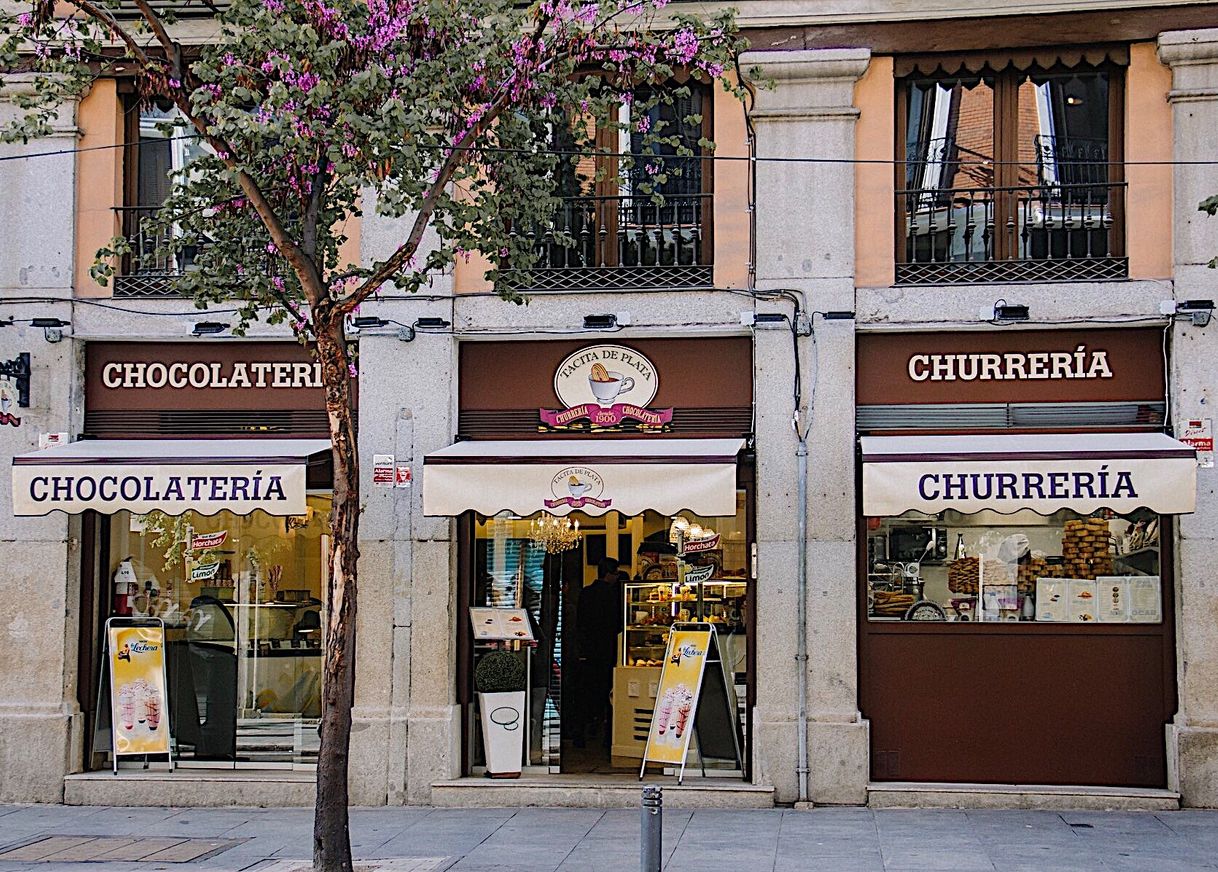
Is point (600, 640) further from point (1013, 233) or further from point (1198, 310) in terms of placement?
point (1198, 310)

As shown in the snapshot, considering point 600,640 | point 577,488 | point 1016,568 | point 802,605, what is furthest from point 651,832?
point 1016,568

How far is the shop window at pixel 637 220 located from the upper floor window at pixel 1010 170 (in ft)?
5.82

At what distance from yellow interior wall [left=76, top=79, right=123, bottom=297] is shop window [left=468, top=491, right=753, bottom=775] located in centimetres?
436

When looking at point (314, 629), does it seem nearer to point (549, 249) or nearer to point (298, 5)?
point (549, 249)

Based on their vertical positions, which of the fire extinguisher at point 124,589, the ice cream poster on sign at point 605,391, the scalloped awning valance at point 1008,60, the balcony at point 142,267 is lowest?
the fire extinguisher at point 124,589

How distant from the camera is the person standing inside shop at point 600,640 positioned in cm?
1353

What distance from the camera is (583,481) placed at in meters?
12.1

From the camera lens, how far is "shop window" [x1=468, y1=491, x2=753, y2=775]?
1322cm

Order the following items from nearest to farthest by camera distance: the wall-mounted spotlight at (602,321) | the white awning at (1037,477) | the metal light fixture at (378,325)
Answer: the white awning at (1037,477) → the wall-mounted spotlight at (602,321) → the metal light fixture at (378,325)

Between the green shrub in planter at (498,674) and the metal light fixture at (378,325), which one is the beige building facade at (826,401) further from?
the green shrub in planter at (498,674)

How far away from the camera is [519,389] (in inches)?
521

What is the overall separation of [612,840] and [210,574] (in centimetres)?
492

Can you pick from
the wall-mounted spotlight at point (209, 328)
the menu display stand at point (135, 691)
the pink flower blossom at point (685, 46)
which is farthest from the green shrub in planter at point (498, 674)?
the pink flower blossom at point (685, 46)

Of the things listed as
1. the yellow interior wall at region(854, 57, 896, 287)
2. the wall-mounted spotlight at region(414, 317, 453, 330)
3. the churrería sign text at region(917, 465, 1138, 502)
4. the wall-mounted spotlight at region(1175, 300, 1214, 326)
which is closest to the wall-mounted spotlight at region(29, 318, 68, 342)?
the wall-mounted spotlight at region(414, 317, 453, 330)
